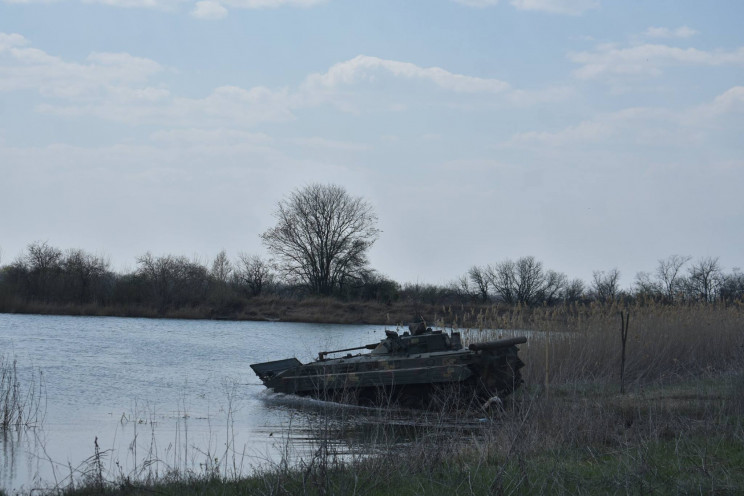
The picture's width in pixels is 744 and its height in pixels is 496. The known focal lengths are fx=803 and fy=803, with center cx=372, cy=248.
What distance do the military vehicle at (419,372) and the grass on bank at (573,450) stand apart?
812 mm

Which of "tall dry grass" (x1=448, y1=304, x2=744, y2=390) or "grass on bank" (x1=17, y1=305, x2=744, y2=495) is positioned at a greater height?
"tall dry grass" (x1=448, y1=304, x2=744, y2=390)

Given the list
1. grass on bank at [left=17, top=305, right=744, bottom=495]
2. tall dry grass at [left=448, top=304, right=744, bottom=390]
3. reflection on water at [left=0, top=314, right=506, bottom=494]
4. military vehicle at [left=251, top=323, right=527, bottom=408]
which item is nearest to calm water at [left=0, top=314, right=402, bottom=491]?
reflection on water at [left=0, top=314, right=506, bottom=494]

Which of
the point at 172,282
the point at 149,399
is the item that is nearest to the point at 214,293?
the point at 172,282

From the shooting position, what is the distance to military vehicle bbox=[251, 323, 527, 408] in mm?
A: 17984

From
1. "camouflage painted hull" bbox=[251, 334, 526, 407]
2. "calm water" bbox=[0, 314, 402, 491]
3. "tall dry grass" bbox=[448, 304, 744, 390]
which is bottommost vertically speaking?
"calm water" bbox=[0, 314, 402, 491]

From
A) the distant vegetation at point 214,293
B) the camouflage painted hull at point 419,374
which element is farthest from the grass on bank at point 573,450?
the distant vegetation at point 214,293

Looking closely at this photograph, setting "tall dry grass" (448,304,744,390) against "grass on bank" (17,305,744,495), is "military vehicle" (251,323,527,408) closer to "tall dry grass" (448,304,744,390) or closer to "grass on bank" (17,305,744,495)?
"grass on bank" (17,305,744,495)

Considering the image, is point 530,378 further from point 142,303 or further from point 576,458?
point 142,303

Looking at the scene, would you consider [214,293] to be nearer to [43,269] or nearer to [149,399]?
[43,269]

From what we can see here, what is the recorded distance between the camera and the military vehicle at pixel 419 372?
18.0m

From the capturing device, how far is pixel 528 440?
967 cm

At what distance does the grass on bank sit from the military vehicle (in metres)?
0.81

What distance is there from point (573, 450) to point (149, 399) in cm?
1261

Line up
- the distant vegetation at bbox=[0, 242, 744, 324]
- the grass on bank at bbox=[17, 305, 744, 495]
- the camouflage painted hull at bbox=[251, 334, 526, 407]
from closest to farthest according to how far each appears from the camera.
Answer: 1. the grass on bank at bbox=[17, 305, 744, 495]
2. the camouflage painted hull at bbox=[251, 334, 526, 407]
3. the distant vegetation at bbox=[0, 242, 744, 324]
